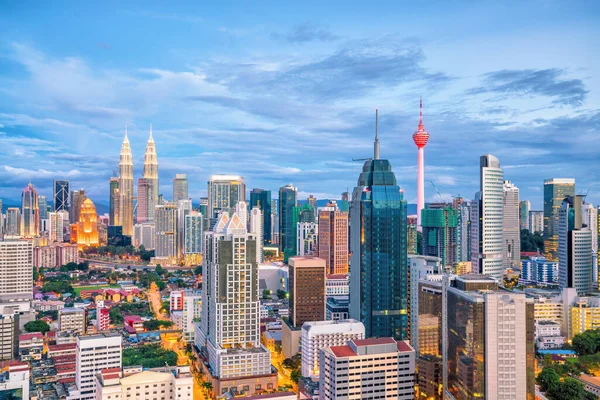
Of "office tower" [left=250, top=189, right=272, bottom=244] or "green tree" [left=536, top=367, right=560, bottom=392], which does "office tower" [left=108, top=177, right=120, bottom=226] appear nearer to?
"office tower" [left=250, top=189, right=272, bottom=244]

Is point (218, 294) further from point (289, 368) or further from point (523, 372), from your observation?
point (523, 372)

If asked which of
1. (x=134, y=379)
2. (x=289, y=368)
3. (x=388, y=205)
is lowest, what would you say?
(x=289, y=368)

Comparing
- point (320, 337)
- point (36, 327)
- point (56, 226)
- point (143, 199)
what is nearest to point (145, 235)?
point (143, 199)

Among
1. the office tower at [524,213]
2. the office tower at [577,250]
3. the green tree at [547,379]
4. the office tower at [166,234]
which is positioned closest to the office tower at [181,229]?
the office tower at [166,234]

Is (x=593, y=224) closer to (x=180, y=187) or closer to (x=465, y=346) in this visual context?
(x=465, y=346)

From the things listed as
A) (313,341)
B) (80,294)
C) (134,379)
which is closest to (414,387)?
(313,341)
